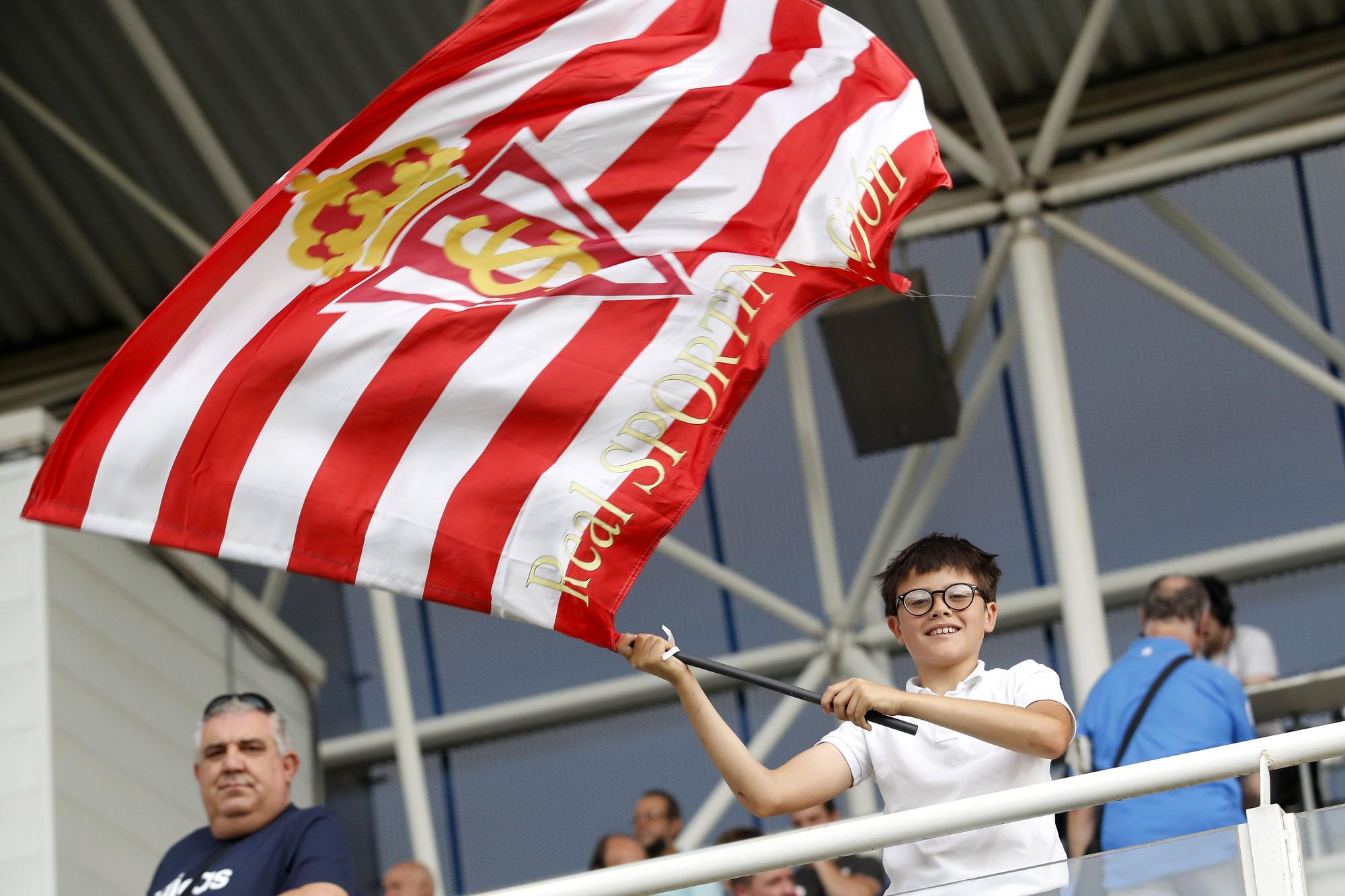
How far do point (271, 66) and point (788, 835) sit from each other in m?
9.36

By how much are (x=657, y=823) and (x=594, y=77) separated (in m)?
3.65

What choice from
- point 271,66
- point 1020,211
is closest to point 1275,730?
point 1020,211

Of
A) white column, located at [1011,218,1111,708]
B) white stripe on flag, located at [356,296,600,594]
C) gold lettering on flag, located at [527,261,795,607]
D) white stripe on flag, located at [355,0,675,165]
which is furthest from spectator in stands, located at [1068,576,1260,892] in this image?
white column, located at [1011,218,1111,708]

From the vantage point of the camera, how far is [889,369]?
1051 cm

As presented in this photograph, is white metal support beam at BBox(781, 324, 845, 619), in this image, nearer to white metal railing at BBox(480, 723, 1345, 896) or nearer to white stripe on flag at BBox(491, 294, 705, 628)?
white stripe on flag at BBox(491, 294, 705, 628)

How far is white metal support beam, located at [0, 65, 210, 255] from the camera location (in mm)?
11438

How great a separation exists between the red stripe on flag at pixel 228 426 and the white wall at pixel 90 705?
3.15m

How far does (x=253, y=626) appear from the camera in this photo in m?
10.1

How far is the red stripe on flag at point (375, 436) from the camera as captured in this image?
15.4ft

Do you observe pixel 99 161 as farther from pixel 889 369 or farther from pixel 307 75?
pixel 889 369

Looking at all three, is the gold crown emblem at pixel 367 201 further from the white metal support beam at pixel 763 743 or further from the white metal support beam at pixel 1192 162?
the white metal support beam at pixel 1192 162

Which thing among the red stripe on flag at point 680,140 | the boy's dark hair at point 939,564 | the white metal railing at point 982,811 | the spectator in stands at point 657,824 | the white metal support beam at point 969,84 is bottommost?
the white metal railing at point 982,811

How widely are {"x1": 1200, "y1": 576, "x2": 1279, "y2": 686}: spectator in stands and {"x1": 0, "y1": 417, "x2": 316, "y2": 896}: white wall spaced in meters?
4.43

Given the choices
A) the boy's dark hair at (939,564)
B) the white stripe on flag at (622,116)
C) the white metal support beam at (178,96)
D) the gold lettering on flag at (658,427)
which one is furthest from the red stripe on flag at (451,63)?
the white metal support beam at (178,96)
